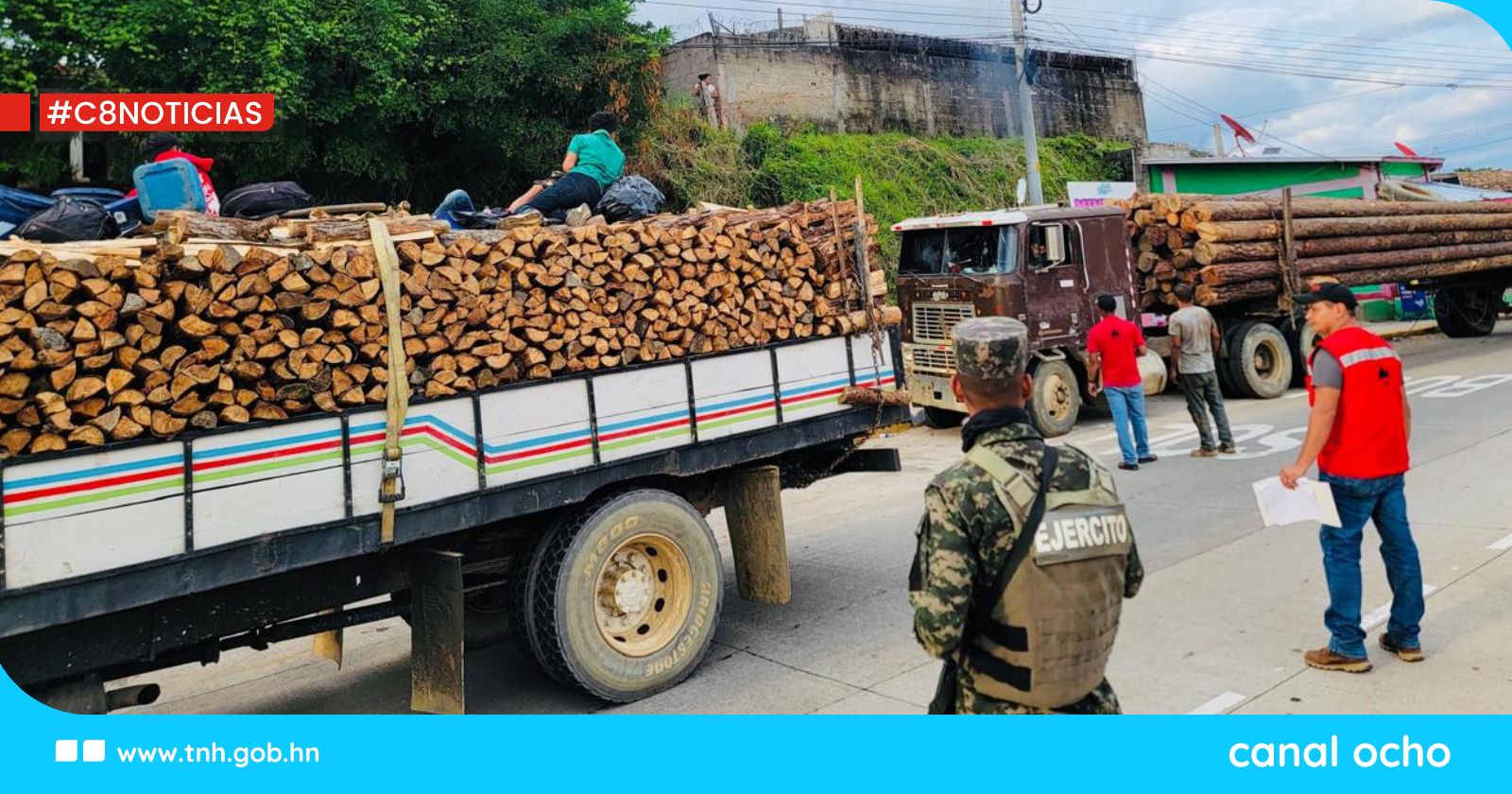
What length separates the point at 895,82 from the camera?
78.2ft

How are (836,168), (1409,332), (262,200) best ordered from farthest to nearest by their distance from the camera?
(1409,332)
(836,168)
(262,200)

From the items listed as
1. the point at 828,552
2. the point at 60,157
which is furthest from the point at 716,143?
the point at 828,552

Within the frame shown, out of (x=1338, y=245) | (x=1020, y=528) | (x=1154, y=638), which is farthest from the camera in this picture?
(x=1338, y=245)

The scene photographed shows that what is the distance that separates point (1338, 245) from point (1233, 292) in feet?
9.39

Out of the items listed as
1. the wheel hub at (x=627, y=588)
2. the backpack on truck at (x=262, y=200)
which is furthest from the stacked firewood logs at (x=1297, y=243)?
the backpack on truck at (x=262, y=200)

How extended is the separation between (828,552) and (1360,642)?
3468 mm

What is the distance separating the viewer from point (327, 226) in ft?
14.6

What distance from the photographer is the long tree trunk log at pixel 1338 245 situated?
1334 cm

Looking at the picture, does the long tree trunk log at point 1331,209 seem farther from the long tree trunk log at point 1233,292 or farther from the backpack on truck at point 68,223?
the backpack on truck at point 68,223

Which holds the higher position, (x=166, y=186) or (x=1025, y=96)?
(x=1025, y=96)

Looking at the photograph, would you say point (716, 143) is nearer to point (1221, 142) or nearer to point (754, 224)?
point (754, 224)

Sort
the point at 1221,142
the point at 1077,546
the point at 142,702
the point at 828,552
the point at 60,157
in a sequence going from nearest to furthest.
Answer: the point at 1077,546
the point at 142,702
the point at 828,552
the point at 60,157
the point at 1221,142

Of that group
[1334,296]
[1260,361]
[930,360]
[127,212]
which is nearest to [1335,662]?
[1334,296]

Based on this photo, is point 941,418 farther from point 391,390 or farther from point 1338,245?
point 391,390
